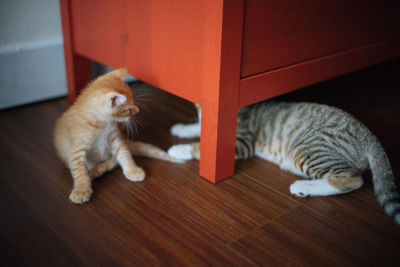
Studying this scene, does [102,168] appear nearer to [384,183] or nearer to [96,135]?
[96,135]

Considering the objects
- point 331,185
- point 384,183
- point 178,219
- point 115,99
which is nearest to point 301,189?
point 331,185

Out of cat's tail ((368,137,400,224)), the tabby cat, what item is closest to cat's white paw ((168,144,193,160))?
the tabby cat

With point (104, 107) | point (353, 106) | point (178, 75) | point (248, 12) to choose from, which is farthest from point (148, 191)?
point (353, 106)

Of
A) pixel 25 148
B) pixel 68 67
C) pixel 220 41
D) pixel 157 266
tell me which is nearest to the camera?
pixel 157 266

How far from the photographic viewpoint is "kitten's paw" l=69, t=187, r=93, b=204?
55.1 inches

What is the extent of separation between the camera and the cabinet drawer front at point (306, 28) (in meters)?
1.42

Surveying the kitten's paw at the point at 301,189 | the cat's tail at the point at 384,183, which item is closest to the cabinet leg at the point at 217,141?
the kitten's paw at the point at 301,189

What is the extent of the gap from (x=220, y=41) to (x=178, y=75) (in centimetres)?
29

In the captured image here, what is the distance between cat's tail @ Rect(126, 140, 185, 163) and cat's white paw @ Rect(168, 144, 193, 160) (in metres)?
0.02

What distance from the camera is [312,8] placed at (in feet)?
5.17

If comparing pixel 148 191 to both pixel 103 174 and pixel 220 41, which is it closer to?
pixel 103 174

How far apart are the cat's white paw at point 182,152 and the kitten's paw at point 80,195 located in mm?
412

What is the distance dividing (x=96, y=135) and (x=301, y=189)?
794 millimetres

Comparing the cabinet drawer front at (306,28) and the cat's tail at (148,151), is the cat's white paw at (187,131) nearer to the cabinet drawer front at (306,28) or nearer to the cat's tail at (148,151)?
the cat's tail at (148,151)
